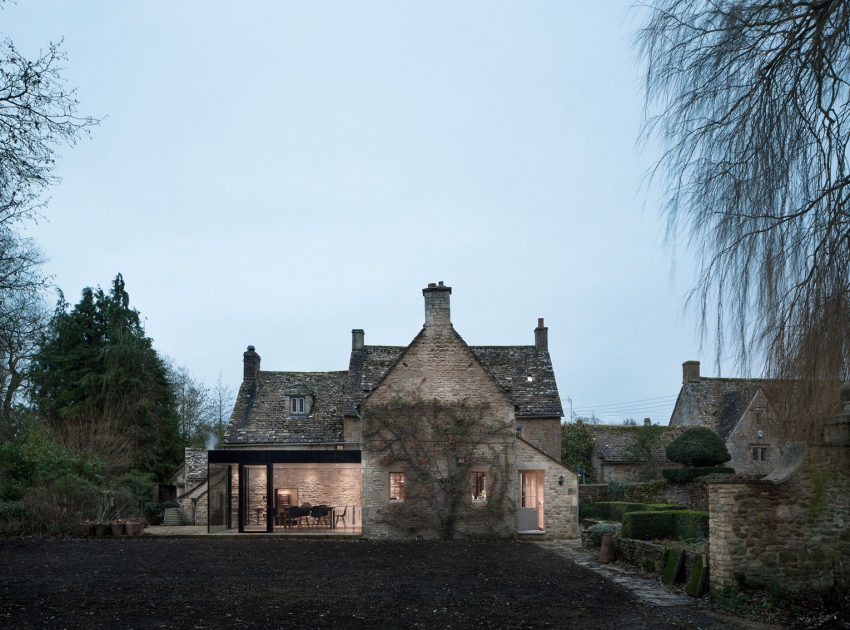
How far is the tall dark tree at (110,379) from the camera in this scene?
3406 centimetres

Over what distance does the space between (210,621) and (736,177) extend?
8.34m

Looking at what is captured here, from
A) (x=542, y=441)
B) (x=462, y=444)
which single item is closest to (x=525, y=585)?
(x=462, y=444)

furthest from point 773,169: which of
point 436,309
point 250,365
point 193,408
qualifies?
point 193,408

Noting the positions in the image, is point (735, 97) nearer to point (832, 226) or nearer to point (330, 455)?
point (832, 226)

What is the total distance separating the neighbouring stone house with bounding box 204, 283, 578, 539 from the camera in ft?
75.8

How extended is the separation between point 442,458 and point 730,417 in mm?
19455

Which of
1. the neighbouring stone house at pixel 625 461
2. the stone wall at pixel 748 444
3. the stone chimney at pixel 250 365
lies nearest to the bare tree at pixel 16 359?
the stone chimney at pixel 250 365

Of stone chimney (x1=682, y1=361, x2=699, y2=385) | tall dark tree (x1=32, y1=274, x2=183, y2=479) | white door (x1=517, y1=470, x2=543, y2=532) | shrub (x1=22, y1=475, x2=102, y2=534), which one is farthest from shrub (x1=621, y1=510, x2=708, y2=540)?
tall dark tree (x1=32, y1=274, x2=183, y2=479)

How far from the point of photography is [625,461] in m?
35.3

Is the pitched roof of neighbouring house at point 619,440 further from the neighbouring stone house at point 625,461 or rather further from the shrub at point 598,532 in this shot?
the shrub at point 598,532

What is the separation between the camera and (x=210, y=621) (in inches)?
386

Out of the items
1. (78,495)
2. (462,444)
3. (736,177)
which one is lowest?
(78,495)

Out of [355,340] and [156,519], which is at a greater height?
[355,340]

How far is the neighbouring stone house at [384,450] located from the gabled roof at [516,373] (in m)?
0.05
